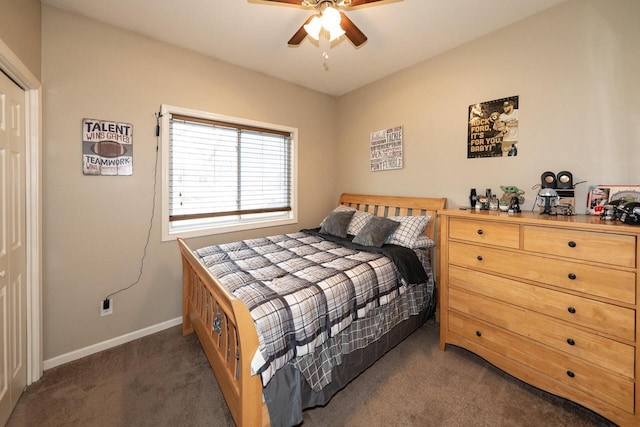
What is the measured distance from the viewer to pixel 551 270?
1.60 meters

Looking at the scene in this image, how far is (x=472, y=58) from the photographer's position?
2.48 metres

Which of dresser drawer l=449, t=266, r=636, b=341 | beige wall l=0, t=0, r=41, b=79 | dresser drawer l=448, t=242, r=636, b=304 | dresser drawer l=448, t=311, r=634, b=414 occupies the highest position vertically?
beige wall l=0, t=0, r=41, b=79

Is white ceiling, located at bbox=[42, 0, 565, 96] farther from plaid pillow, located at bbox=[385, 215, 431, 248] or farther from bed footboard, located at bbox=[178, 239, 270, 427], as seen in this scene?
bed footboard, located at bbox=[178, 239, 270, 427]

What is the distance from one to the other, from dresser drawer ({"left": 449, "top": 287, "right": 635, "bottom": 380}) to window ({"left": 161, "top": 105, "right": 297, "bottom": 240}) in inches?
90.2

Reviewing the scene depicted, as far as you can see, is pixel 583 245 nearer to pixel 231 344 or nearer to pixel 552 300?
pixel 552 300

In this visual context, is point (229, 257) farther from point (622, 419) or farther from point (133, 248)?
point (622, 419)

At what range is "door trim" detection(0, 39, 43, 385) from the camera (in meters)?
1.79

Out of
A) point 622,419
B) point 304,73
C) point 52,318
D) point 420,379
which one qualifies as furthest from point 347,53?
point 52,318

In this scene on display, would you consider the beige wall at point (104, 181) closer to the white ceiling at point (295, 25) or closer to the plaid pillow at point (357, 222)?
the white ceiling at point (295, 25)

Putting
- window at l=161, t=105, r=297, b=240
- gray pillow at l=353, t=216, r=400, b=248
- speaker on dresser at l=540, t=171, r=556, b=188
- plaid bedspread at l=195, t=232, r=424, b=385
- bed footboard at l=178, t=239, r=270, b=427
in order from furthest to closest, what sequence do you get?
window at l=161, t=105, r=297, b=240 → gray pillow at l=353, t=216, r=400, b=248 → speaker on dresser at l=540, t=171, r=556, b=188 → plaid bedspread at l=195, t=232, r=424, b=385 → bed footboard at l=178, t=239, r=270, b=427

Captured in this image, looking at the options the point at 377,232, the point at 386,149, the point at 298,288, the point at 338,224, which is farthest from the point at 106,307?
the point at 386,149

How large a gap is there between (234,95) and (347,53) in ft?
4.37

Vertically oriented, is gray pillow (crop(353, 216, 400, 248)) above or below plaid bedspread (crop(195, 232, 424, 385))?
above

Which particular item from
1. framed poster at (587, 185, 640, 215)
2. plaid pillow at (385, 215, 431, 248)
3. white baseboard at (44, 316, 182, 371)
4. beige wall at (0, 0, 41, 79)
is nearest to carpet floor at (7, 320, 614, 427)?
white baseboard at (44, 316, 182, 371)
